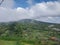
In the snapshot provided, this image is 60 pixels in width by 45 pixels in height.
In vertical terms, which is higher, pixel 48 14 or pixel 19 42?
pixel 48 14

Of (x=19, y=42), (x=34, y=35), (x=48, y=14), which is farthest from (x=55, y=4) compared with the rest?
(x=19, y=42)

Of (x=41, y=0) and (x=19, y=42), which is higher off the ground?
(x=41, y=0)

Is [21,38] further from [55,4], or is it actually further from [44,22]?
[55,4]

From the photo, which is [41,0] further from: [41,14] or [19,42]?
[19,42]

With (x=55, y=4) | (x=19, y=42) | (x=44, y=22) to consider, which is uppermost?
Answer: (x=55, y=4)

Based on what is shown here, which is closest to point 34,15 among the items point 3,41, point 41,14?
point 41,14

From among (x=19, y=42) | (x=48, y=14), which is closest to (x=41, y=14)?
(x=48, y=14)
